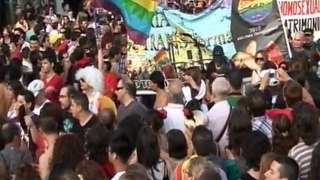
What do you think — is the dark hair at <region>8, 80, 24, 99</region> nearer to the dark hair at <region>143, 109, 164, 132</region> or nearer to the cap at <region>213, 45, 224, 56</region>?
the dark hair at <region>143, 109, 164, 132</region>

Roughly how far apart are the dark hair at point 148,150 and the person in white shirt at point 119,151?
77 mm

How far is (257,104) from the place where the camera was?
6.98m

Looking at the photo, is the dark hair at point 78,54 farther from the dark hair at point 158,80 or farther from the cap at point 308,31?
the dark hair at point 158,80

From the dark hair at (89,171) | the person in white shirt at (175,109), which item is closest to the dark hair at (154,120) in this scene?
the person in white shirt at (175,109)

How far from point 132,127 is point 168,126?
1006 mm

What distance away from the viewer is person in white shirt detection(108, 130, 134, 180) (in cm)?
583

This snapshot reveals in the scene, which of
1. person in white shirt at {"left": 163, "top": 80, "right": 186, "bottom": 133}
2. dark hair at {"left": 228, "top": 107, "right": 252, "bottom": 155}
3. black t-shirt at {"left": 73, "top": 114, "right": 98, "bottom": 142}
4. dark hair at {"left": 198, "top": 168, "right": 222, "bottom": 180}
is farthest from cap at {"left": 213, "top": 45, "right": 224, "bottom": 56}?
dark hair at {"left": 198, "top": 168, "right": 222, "bottom": 180}

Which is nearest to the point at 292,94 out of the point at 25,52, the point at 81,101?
the point at 81,101

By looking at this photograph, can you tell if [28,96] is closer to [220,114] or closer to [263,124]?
[220,114]

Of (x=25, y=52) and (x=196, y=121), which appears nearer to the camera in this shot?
(x=196, y=121)

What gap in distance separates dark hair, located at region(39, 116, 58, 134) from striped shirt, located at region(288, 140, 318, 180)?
1.83 m

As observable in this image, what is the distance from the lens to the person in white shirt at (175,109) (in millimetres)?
7377

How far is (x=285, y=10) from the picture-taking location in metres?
11.4

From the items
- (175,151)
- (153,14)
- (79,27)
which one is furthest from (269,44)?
(79,27)
